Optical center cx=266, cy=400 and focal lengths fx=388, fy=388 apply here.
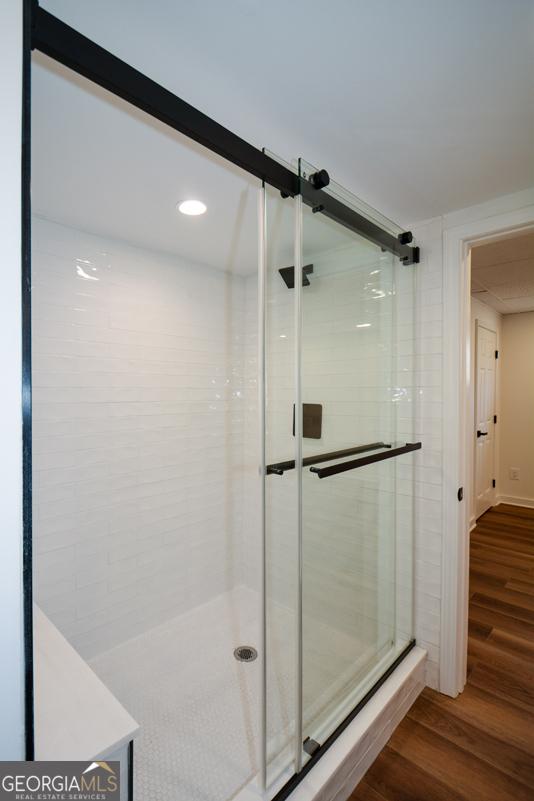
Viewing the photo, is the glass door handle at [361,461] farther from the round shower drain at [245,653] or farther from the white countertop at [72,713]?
the round shower drain at [245,653]

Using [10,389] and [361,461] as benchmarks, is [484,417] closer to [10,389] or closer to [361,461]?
[361,461]

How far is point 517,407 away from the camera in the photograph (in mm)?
4734

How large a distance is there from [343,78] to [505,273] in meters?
2.66

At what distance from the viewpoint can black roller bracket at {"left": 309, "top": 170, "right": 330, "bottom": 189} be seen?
129 cm

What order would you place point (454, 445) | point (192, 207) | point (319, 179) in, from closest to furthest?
point (319, 179) < point (192, 207) < point (454, 445)

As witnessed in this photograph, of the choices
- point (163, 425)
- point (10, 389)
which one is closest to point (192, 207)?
point (163, 425)

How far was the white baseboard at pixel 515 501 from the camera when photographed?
15.2 feet

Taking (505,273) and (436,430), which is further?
(505,273)

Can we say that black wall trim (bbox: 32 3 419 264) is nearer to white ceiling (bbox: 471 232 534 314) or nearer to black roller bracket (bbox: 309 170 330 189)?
black roller bracket (bbox: 309 170 330 189)

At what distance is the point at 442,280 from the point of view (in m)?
1.92

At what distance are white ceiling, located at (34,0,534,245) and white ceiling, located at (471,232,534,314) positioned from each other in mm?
831

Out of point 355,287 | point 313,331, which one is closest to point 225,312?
point 355,287
